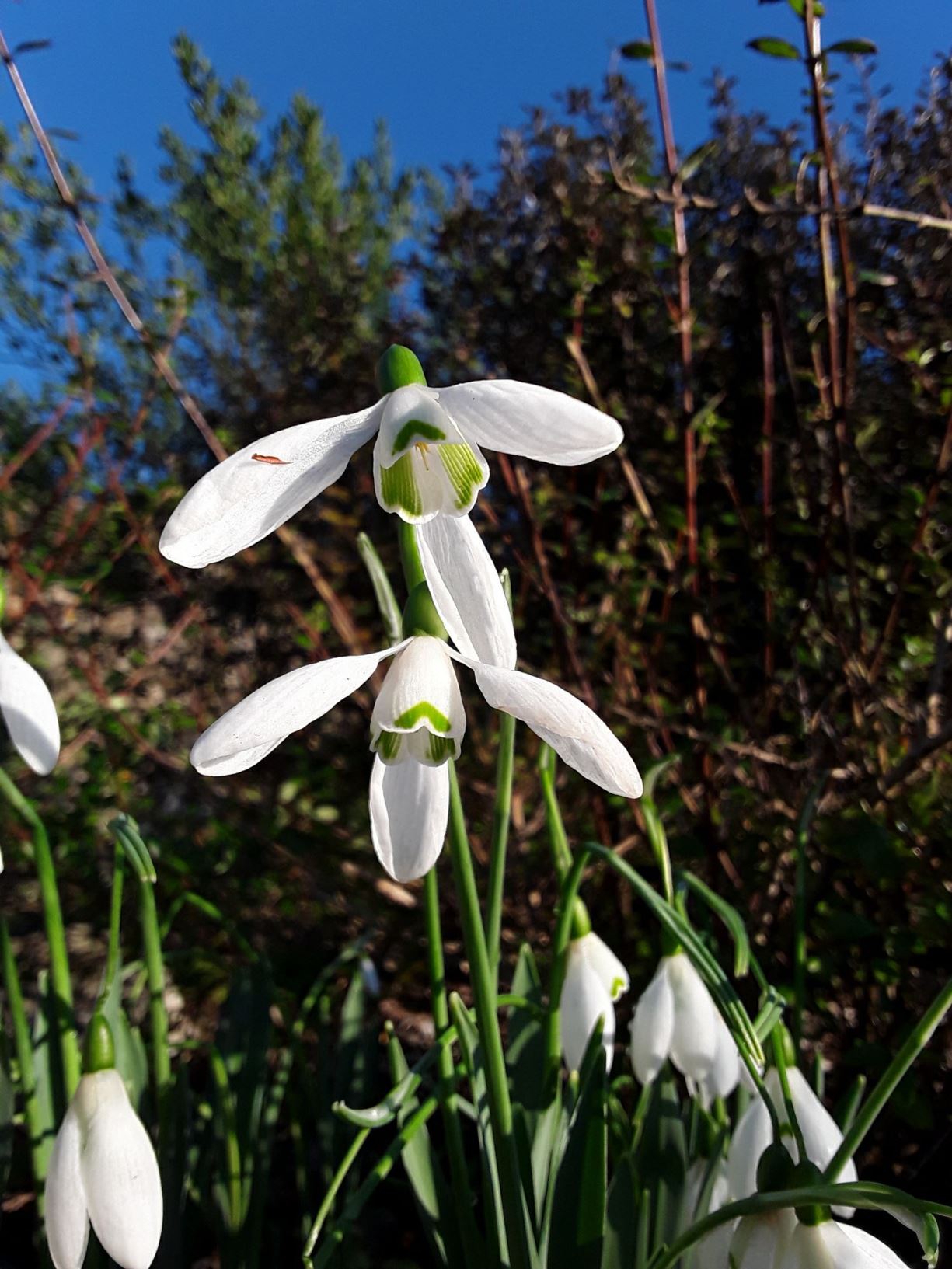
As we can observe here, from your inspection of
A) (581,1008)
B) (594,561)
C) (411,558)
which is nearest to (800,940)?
(581,1008)

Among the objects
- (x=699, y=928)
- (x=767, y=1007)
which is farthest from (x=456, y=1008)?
(x=699, y=928)

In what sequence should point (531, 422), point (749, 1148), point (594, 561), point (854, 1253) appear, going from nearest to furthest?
point (531, 422) < point (854, 1253) < point (749, 1148) < point (594, 561)

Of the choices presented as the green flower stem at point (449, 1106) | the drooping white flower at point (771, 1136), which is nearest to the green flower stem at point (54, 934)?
the green flower stem at point (449, 1106)

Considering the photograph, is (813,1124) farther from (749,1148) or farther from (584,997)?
(584,997)

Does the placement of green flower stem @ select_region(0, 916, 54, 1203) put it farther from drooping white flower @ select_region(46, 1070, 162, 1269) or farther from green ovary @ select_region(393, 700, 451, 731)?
green ovary @ select_region(393, 700, 451, 731)

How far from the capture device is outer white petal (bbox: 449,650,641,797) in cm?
51

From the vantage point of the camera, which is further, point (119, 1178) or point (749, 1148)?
point (749, 1148)

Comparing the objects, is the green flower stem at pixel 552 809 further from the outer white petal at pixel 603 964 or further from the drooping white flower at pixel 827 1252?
the drooping white flower at pixel 827 1252

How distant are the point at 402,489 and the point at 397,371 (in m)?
0.08

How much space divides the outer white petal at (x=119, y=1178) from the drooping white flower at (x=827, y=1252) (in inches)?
21.2

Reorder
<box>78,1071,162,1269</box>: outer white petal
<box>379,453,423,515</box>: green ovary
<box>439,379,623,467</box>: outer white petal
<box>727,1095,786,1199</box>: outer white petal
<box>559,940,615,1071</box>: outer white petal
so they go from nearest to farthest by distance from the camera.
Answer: <box>439,379,623,467</box>: outer white petal
<box>379,453,423,515</box>: green ovary
<box>78,1071,162,1269</box>: outer white petal
<box>727,1095,786,1199</box>: outer white petal
<box>559,940,615,1071</box>: outer white petal

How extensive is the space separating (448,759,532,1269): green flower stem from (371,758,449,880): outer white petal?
0.04 ft

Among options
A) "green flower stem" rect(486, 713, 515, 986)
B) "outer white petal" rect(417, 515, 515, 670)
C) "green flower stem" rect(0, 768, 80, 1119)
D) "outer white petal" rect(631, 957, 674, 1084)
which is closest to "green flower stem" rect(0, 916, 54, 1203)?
"green flower stem" rect(0, 768, 80, 1119)

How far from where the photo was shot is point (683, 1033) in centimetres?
93
